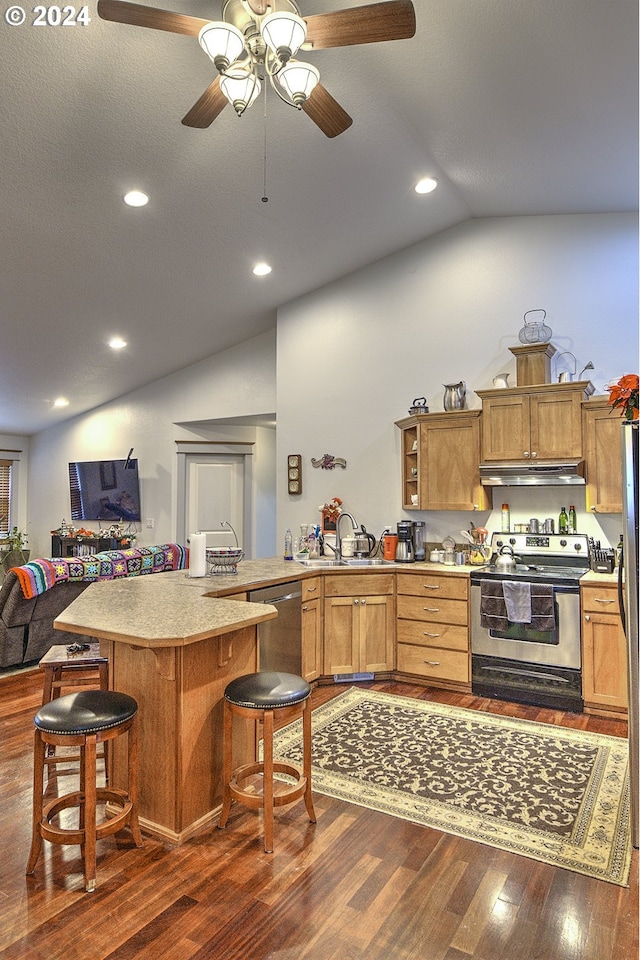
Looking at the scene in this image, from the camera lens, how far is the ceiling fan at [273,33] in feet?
6.63

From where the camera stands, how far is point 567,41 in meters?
2.73

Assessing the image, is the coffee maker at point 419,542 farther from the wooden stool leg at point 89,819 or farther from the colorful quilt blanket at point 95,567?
the wooden stool leg at point 89,819

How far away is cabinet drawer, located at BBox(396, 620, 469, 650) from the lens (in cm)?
433

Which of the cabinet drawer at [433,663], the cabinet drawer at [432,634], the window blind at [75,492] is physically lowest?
the cabinet drawer at [433,663]

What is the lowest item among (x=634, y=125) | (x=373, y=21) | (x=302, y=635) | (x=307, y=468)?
(x=302, y=635)

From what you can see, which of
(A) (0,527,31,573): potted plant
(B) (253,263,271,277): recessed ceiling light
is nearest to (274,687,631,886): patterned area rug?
(B) (253,263,271,277): recessed ceiling light

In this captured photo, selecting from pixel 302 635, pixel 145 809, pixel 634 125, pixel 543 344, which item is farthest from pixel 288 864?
pixel 634 125

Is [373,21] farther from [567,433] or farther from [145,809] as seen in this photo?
[145,809]

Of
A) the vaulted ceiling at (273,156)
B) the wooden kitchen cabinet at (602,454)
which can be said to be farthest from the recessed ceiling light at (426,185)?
the wooden kitchen cabinet at (602,454)

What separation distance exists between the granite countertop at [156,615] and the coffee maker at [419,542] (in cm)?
229

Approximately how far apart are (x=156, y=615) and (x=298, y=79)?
225 centimetres

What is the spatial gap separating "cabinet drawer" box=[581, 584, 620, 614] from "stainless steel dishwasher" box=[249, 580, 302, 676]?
1.95 metres

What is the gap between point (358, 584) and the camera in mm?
4551

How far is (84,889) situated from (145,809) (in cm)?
42
